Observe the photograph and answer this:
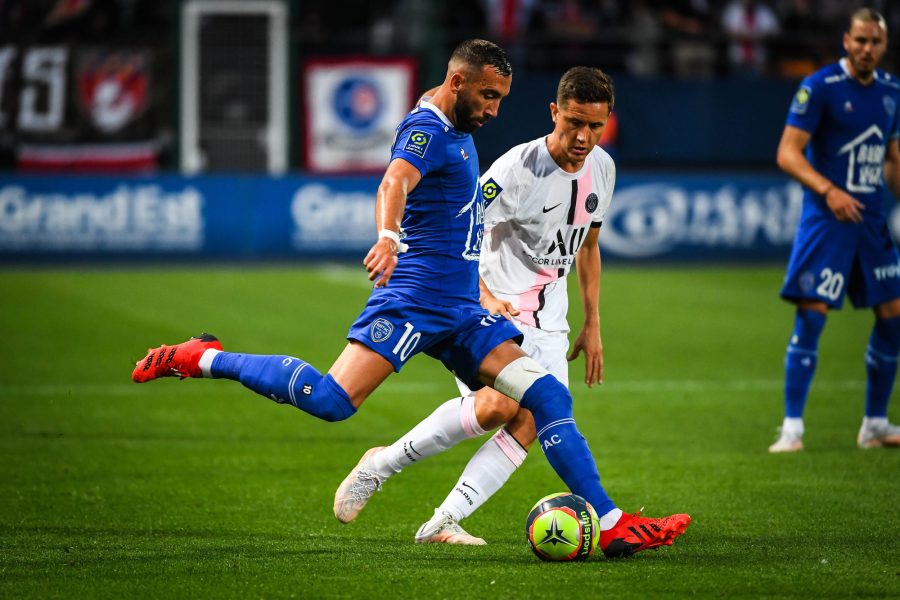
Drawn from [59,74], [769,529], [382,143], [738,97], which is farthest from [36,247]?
[769,529]

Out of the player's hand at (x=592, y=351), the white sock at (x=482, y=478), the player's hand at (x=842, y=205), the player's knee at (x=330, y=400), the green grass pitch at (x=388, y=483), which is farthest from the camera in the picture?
the player's hand at (x=842, y=205)

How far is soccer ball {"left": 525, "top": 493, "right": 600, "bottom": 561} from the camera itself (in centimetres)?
546

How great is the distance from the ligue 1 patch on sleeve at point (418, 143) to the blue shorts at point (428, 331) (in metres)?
0.60

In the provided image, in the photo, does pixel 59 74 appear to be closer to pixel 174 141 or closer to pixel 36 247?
pixel 174 141

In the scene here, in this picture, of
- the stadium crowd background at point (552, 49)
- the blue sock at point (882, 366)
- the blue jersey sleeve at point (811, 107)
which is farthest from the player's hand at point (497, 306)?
the stadium crowd background at point (552, 49)

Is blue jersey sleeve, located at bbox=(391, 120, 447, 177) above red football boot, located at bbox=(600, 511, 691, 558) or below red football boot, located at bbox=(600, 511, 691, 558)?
above

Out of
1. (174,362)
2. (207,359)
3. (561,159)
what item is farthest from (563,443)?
(174,362)

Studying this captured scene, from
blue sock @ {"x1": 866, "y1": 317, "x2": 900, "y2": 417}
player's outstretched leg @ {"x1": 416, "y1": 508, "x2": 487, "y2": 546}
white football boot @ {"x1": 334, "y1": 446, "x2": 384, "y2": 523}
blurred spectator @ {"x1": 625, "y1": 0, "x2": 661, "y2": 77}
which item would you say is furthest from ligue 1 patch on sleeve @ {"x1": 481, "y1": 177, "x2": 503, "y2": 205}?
blurred spectator @ {"x1": 625, "y1": 0, "x2": 661, "y2": 77}

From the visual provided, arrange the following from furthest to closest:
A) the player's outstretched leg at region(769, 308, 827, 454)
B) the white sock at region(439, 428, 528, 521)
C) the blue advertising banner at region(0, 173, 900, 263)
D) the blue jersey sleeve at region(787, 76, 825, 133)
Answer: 1. the blue advertising banner at region(0, 173, 900, 263)
2. the player's outstretched leg at region(769, 308, 827, 454)
3. the blue jersey sleeve at region(787, 76, 825, 133)
4. the white sock at region(439, 428, 528, 521)

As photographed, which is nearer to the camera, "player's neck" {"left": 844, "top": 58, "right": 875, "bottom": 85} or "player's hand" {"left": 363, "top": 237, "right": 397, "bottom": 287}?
"player's hand" {"left": 363, "top": 237, "right": 397, "bottom": 287}

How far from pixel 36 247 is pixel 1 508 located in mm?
12956

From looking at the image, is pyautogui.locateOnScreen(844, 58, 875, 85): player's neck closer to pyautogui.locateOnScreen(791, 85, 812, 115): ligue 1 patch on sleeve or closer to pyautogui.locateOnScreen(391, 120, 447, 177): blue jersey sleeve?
pyautogui.locateOnScreen(791, 85, 812, 115): ligue 1 patch on sleeve

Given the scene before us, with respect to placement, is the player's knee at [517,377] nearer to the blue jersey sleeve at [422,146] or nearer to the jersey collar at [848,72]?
the blue jersey sleeve at [422,146]

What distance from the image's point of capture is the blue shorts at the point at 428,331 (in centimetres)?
563
